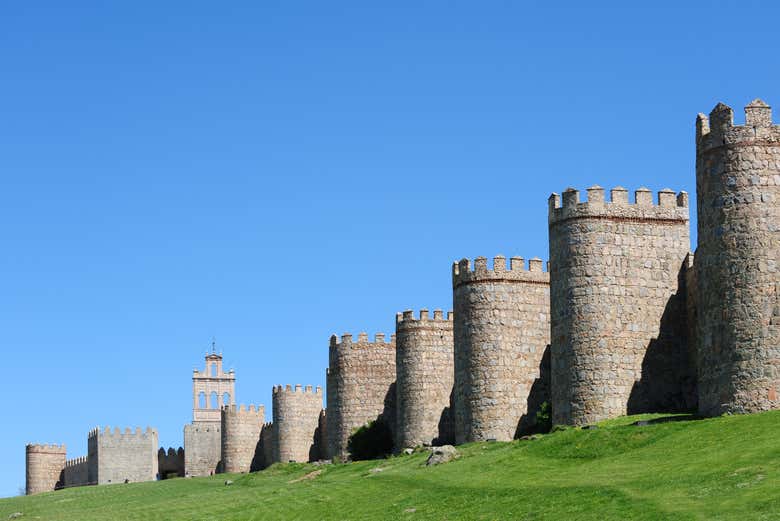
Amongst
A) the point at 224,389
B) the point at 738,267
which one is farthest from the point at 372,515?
the point at 224,389

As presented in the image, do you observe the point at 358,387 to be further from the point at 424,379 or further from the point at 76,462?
the point at 76,462

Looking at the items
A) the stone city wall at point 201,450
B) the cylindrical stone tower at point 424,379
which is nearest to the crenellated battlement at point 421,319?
the cylindrical stone tower at point 424,379

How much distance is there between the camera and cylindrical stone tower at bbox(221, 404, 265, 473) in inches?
3022

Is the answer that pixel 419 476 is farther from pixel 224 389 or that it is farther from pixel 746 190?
pixel 224 389

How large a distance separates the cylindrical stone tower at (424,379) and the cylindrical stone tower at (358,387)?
554 centimetres

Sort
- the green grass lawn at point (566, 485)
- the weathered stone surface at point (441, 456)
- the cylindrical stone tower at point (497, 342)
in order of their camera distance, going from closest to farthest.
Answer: the green grass lawn at point (566, 485) < the weathered stone surface at point (441, 456) < the cylindrical stone tower at point (497, 342)

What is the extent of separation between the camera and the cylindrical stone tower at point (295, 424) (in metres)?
68.8

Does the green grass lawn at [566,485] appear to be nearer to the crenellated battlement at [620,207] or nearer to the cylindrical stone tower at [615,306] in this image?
the cylindrical stone tower at [615,306]

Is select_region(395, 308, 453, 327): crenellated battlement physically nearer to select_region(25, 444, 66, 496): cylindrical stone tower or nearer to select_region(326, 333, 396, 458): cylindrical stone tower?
select_region(326, 333, 396, 458): cylindrical stone tower

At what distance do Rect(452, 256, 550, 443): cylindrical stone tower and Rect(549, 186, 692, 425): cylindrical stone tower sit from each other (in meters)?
5.14

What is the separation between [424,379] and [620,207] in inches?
631

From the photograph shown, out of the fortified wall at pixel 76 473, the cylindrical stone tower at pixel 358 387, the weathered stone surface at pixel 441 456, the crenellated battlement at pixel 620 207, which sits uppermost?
the crenellated battlement at pixel 620 207

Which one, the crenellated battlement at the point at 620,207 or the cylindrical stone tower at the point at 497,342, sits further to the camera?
the cylindrical stone tower at the point at 497,342

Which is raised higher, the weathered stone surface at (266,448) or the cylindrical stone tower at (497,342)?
the cylindrical stone tower at (497,342)
